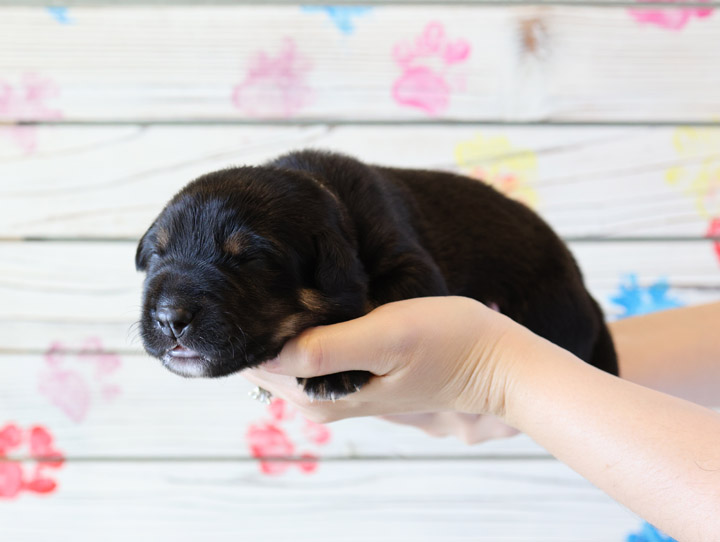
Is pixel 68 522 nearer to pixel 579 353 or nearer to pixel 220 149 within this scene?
pixel 220 149

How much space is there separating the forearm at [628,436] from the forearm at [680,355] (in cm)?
87

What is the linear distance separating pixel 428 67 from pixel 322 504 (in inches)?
76.9

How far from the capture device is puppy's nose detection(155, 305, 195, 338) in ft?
4.29

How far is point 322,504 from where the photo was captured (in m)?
2.88

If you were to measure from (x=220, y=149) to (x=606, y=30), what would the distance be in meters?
1.65

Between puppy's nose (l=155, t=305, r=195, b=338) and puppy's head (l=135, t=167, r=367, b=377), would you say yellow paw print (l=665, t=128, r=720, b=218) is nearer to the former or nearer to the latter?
puppy's head (l=135, t=167, r=367, b=377)

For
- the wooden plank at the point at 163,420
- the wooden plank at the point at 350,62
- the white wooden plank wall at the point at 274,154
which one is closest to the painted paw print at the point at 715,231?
the white wooden plank wall at the point at 274,154

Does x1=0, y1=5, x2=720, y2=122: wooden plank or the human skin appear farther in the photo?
x1=0, y1=5, x2=720, y2=122: wooden plank

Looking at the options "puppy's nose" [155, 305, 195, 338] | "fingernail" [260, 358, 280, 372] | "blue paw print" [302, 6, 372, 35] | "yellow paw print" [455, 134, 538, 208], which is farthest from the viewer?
"yellow paw print" [455, 134, 538, 208]

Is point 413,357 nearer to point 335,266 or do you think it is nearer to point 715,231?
point 335,266

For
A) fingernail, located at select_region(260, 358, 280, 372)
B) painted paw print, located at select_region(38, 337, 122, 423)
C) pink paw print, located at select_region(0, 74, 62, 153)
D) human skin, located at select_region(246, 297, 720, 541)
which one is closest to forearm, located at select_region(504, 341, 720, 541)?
human skin, located at select_region(246, 297, 720, 541)

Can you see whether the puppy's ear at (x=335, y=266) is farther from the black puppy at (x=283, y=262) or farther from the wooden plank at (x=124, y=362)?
the wooden plank at (x=124, y=362)

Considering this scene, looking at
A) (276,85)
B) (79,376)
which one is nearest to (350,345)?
(276,85)

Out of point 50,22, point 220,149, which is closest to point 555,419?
point 220,149
